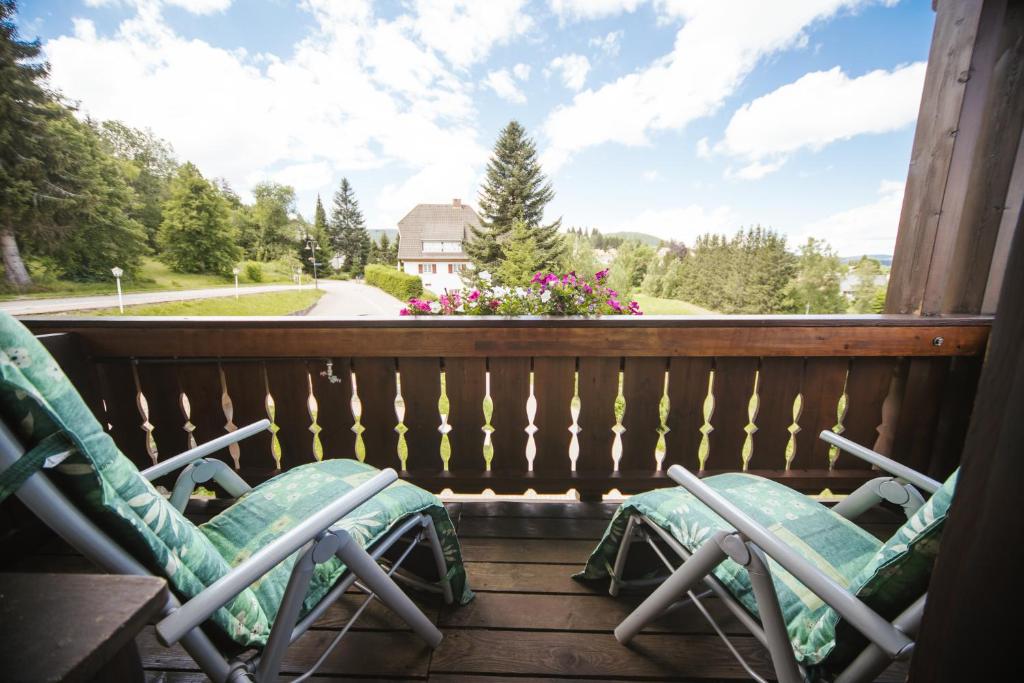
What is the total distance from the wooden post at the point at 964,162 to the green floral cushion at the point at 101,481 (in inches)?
107

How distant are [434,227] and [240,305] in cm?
198

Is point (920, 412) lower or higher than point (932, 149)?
lower

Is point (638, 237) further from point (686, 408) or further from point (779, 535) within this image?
point (779, 535)

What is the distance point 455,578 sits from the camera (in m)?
1.22

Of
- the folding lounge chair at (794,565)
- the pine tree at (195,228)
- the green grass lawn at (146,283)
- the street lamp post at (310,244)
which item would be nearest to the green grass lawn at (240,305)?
the green grass lawn at (146,283)

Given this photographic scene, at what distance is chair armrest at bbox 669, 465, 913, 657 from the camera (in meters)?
0.61

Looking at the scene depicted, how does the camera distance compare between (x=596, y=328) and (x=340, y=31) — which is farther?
(x=340, y=31)

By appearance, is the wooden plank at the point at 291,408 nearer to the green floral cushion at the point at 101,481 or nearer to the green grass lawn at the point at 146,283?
the green floral cushion at the point at 101,481

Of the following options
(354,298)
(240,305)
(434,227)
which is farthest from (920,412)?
(240,305)

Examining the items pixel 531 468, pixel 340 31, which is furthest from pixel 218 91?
pixel 531 468

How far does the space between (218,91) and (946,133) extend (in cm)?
440

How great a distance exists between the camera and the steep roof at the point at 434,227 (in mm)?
3612

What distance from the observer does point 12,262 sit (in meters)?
2.05

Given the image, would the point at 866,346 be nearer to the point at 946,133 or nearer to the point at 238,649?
the point at 946,133
